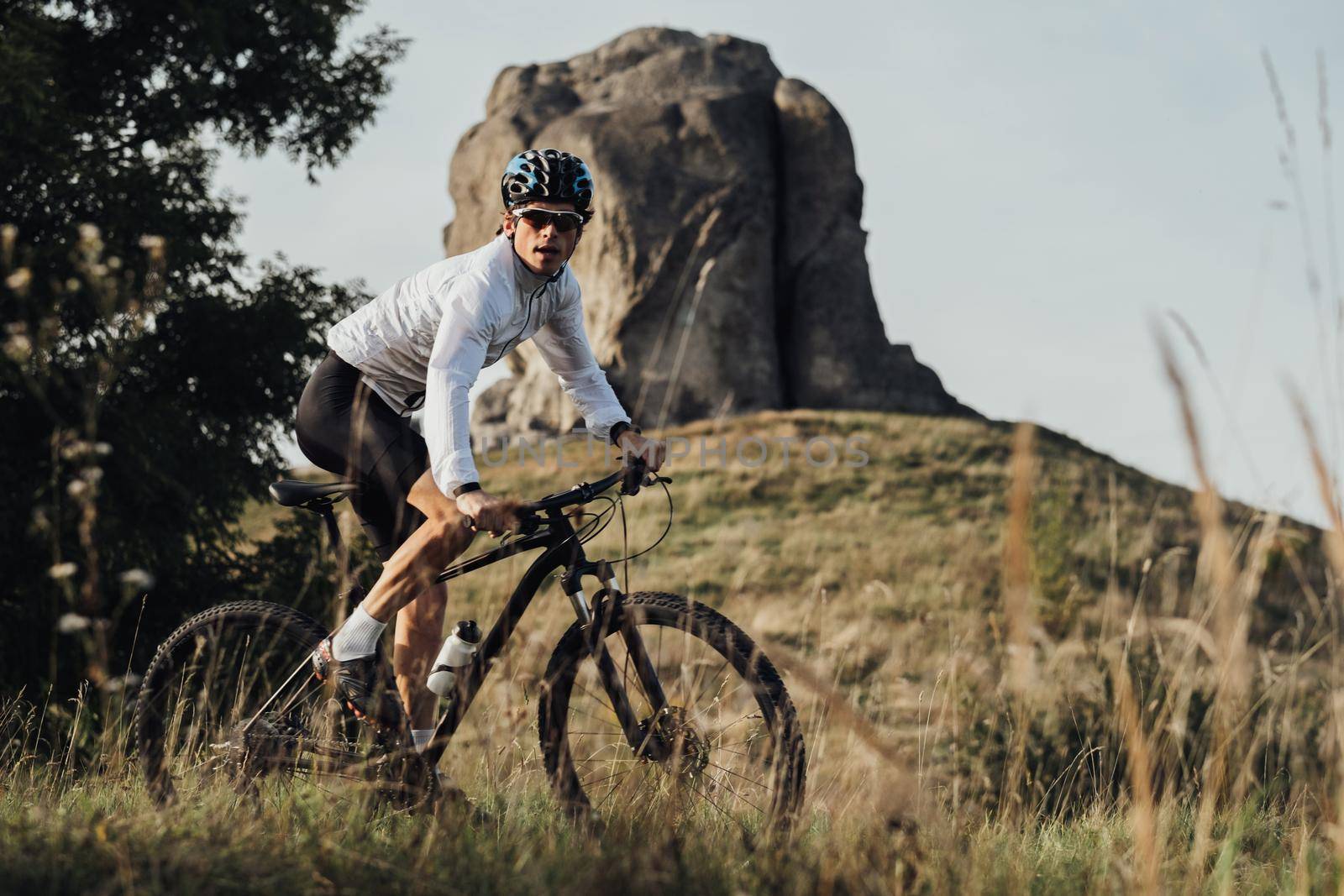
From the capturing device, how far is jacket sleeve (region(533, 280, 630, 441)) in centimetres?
386

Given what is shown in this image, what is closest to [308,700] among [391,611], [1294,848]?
[391,611]

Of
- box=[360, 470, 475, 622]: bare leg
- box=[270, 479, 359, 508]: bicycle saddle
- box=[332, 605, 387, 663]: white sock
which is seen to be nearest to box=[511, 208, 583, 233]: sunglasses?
box=[360, 470, 475, 622]: bare leg

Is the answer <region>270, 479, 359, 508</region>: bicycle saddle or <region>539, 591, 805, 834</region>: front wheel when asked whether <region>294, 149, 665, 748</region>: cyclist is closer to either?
<region>270, 479, 359, 508</region>: bicycle saddle

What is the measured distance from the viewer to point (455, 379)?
3.31 metres

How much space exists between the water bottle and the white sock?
212mm

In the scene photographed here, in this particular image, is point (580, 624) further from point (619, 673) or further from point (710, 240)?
point (710, 240)

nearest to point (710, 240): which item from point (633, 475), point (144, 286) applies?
point (144, 286)

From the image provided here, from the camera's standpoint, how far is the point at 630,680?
11.1 feet

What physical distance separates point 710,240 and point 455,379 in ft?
91.9

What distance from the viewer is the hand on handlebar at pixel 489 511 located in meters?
3.13

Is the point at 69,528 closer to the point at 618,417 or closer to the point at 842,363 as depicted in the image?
the point at 618,417

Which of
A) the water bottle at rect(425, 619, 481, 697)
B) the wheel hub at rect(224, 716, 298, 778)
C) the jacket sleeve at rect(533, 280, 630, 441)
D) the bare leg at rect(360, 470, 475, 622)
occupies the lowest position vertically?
the wheel hub at rect(224, 716, 298, 778)

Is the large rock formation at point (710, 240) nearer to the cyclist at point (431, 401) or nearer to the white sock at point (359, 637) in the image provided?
the cyclist at point (431, 401)

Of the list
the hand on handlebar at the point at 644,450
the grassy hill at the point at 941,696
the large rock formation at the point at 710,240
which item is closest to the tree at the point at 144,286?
the grassy hill at the point at 941,696
